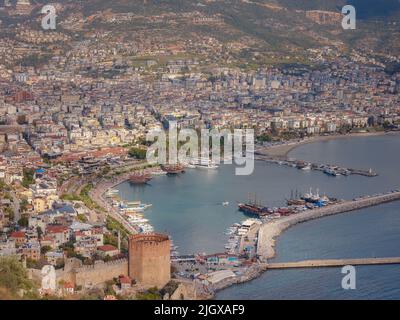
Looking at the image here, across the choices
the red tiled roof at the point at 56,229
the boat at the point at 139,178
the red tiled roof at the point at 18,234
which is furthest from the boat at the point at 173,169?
the red tiled roof at the point at 18,234

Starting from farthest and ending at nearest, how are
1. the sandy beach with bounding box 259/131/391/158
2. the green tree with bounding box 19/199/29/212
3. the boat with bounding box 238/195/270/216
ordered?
the sandy beach with bounding box 259/131/391/158 < the boat with bounding box 238/195/270/216 < the green tree with bounding box 19/199/29/212

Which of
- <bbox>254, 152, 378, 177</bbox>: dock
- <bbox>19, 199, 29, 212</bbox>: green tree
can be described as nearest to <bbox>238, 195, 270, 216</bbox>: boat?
<bbox>19, 199, 29, 212</bbox>: green tree

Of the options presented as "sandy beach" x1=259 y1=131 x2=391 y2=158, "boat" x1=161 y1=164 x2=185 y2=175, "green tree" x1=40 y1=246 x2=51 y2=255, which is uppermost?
"green tree" x1=40 y1=246 x2=51 y2=255

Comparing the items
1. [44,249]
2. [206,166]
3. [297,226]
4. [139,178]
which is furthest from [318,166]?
[44,249]

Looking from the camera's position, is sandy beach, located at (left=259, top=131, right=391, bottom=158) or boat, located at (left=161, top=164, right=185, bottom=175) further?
sandy beach, located at (left=259, top=131, right=391, bottom=158)

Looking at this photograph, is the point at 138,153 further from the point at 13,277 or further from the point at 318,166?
the point at 13,277

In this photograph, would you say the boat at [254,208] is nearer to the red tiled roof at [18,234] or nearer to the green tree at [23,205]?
the green tree at [23,205]

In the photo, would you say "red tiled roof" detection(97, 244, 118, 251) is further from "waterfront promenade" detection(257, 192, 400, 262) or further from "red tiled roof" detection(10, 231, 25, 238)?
"waterfront promenade" detection(257, 192, 400, 262)

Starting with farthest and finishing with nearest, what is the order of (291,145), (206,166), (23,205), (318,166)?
(291,145) → (318,166) → (206,166) → (23,205)
